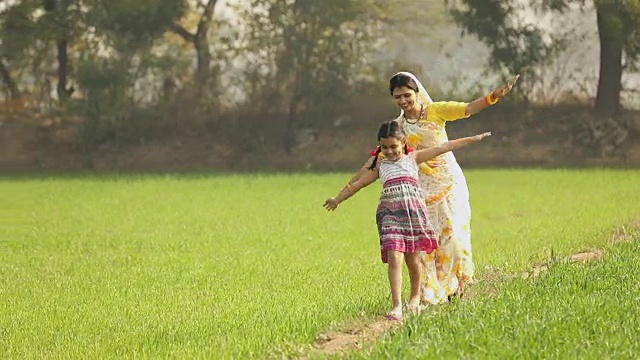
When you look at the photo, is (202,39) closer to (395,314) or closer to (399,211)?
(399,211)

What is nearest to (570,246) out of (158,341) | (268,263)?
(268,263)

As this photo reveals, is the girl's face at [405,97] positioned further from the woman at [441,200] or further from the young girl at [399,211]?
the young girl at [399,211]

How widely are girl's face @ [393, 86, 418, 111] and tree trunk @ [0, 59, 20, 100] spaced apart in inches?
1077

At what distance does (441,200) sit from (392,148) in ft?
2.59

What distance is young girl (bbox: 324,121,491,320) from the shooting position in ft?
25.3

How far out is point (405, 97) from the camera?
8.10m

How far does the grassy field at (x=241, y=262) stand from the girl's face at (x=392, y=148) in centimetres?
106

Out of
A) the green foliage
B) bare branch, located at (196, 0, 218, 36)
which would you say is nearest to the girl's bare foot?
the green foliage

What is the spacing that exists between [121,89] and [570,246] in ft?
69.7

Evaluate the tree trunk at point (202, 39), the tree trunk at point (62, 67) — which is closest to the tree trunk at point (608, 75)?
the tree trunk at point (202, 39)

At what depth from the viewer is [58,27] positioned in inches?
1292

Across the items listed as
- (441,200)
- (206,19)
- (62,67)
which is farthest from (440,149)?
(62,67)

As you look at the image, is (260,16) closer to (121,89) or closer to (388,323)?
(121,89)

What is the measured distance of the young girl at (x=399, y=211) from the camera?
7699mm
